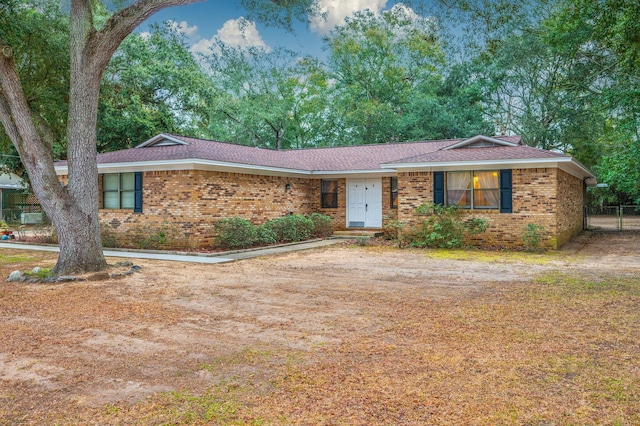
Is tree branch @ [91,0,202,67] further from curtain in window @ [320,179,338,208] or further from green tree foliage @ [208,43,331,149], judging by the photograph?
green tree foliage @ [208,43,331,149]

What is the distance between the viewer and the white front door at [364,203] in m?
19.5

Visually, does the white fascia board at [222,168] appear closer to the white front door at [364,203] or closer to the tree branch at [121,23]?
the white front door at [364,203]

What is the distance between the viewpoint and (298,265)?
455 inches

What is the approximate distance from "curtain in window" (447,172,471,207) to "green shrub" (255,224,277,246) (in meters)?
5.88

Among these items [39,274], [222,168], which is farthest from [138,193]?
[39,274]

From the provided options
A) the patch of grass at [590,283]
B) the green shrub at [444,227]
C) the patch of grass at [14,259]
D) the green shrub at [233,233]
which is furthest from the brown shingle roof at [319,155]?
the patch of grass at [590,283]

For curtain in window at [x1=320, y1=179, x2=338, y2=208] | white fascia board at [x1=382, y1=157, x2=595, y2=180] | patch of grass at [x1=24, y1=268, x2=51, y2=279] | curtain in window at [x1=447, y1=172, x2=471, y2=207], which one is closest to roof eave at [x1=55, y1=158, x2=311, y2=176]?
curtain in window at [x1=320, y1=179, x2=338, y2=208]

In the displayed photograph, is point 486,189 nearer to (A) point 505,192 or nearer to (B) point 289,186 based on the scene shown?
(A) point 505,192

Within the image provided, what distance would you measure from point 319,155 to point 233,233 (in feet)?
30.0

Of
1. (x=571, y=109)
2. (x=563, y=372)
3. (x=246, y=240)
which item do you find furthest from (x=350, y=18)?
(x=563, y=372)

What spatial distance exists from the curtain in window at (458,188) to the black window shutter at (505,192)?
1017 millimetres

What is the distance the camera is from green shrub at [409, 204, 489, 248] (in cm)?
1480

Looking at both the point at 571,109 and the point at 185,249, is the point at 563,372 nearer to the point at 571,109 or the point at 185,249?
the point at 185,249

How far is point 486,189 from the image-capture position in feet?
49.5
